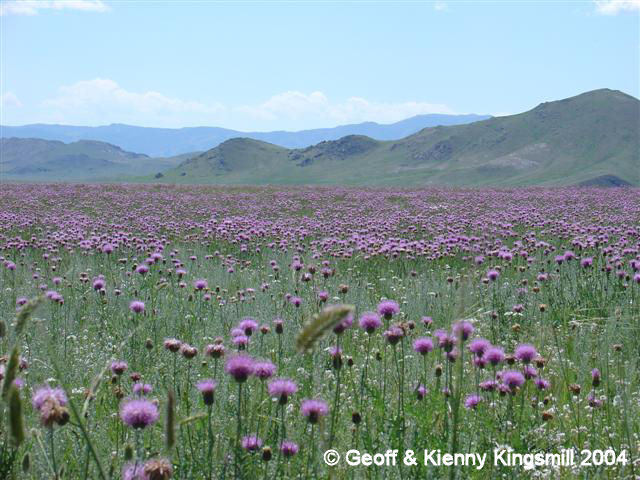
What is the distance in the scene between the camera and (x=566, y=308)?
276 inches

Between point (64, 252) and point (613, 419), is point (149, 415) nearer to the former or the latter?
point (613, 419)

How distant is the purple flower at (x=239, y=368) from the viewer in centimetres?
247

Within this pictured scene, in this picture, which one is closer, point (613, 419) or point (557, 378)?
point (613, 419)

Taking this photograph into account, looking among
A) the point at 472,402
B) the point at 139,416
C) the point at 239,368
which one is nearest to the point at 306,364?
the point at 472,402

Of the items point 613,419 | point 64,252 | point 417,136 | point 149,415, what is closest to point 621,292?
point 613,419

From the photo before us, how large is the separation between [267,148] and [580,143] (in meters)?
101

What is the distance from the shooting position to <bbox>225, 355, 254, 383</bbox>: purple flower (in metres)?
2.47

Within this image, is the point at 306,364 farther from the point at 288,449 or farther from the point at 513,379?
the point at 288,449

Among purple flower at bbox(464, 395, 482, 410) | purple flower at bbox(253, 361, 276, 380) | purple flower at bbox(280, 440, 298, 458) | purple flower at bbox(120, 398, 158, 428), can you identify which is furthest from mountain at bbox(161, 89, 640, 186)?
purple flower at bbox(120, 398, 158, 428)

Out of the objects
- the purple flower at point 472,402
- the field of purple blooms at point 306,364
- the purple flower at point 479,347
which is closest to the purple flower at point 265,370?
the field of purple blooms at point 306,364

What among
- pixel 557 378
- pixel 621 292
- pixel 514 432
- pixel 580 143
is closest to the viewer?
pixel 514 432

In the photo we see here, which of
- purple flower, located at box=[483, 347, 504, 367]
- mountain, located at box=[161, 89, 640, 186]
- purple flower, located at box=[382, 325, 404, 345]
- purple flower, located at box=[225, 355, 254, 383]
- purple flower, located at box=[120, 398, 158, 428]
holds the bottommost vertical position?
purple flower, located at box=[483, 347, 504, 367]
